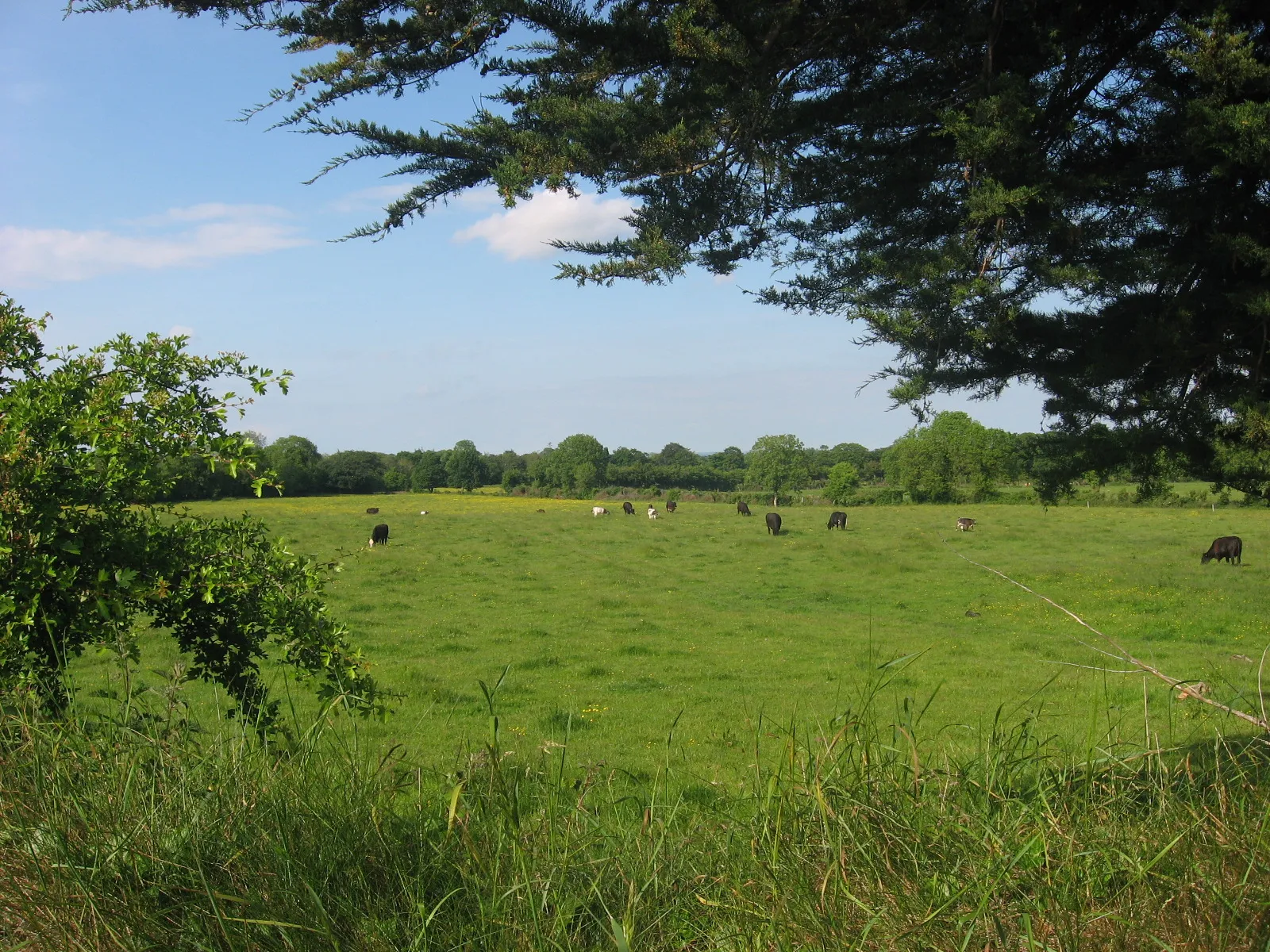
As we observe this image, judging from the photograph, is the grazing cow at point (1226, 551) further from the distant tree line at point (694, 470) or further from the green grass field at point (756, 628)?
the distant tree line at point (694, 470)

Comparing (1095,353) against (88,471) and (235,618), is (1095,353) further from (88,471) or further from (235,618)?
(88,471)

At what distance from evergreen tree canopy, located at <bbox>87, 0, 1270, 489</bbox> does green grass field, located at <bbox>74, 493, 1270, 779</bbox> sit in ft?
5.36

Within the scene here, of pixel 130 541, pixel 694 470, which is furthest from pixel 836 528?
pixel 694 470

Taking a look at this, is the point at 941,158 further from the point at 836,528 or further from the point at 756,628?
the point at 836,528

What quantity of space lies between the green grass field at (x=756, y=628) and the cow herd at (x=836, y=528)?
681mm

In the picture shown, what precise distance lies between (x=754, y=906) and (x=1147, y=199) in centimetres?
392

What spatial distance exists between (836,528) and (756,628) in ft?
84.9

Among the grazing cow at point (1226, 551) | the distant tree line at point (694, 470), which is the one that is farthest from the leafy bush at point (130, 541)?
the distant tree line at point (694, 470)

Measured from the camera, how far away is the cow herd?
93.3 feet

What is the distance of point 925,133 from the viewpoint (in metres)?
4.86

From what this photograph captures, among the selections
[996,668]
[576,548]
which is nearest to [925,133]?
[996,668]

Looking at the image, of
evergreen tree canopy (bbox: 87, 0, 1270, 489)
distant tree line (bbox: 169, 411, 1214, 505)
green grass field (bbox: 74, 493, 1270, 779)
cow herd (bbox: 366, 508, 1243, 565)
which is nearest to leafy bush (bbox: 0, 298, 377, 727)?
green grass field (bbox: 74, 493, 1270, 779)

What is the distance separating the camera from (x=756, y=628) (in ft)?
62.8

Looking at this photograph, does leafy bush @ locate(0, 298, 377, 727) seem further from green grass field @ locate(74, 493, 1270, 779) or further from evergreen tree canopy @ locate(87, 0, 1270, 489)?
evergreen tree canopy @ locate(87, 0, 1270, 489)
